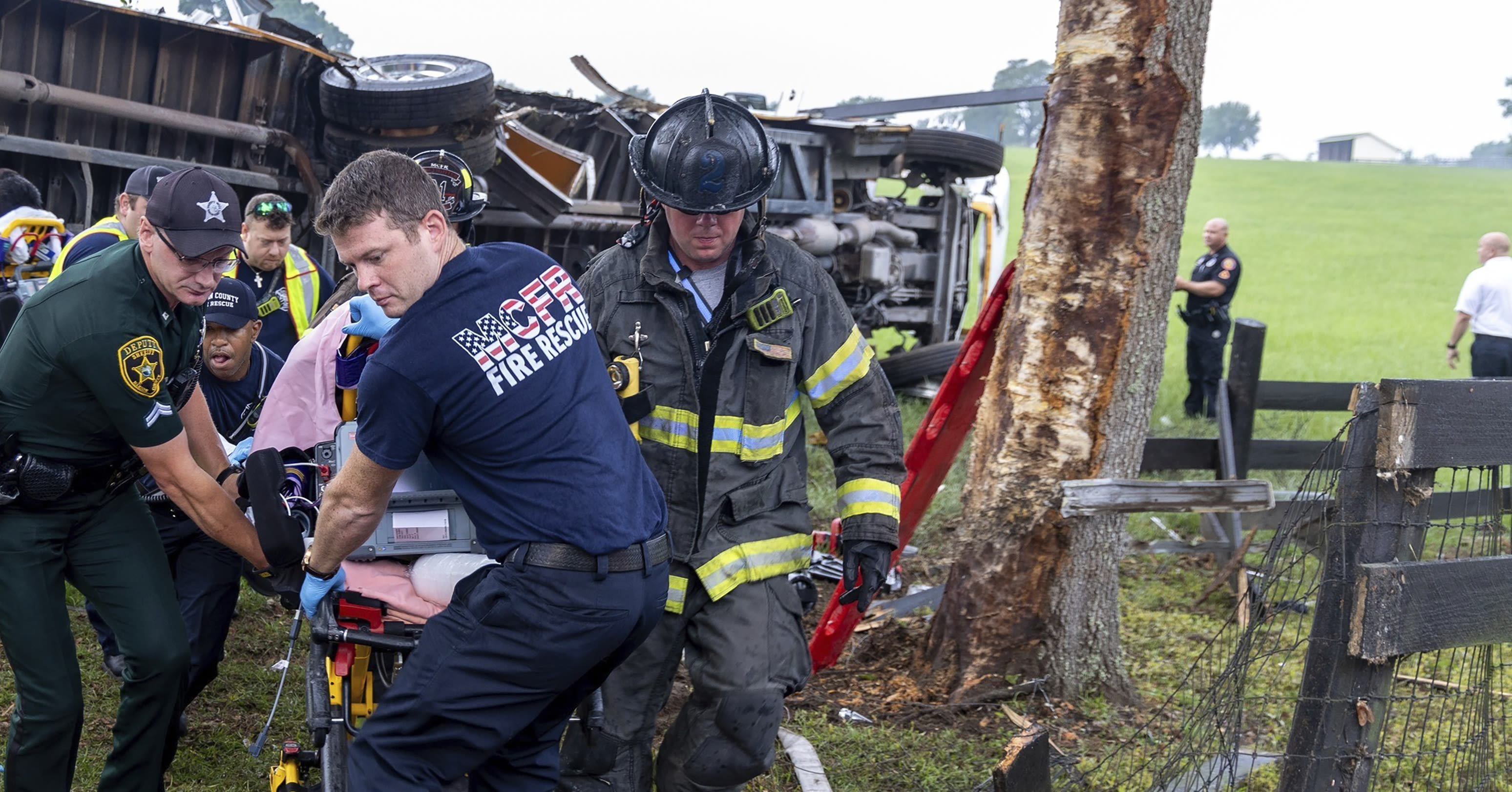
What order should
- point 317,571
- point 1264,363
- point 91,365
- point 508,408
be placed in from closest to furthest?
1. point 508,408
2. point 317,571
3. point 91,365
4. point 1264,363

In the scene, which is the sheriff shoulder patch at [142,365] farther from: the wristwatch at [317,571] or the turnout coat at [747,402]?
the turnout coat at [747,402]

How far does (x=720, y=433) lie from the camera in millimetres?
3229

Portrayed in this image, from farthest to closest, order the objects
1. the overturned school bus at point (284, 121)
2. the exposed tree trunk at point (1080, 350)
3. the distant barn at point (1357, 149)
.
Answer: the distant barn at point (1357, 149) < the overturned school bus at point (284, 121) < the exposed tree trunk at point (1080, 350)

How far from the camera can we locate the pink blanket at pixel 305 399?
339 centimetres

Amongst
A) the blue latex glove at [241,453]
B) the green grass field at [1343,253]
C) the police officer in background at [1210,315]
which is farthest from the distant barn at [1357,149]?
the blue latex glove at [241,453]

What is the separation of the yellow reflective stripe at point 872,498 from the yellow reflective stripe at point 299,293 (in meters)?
2.70

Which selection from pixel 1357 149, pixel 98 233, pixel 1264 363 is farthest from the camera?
pixel 1357 149

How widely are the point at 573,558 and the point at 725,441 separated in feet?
2.45

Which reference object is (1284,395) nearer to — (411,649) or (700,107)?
(700,107)

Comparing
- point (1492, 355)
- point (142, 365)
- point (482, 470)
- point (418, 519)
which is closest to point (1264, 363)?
point (1492, 355)

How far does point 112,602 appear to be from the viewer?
3.21 metres

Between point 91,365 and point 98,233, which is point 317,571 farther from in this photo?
point 98,233

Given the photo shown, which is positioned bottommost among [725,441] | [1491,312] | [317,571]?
[317,571]

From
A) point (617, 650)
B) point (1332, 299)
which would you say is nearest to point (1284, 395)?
point (617, 650)
